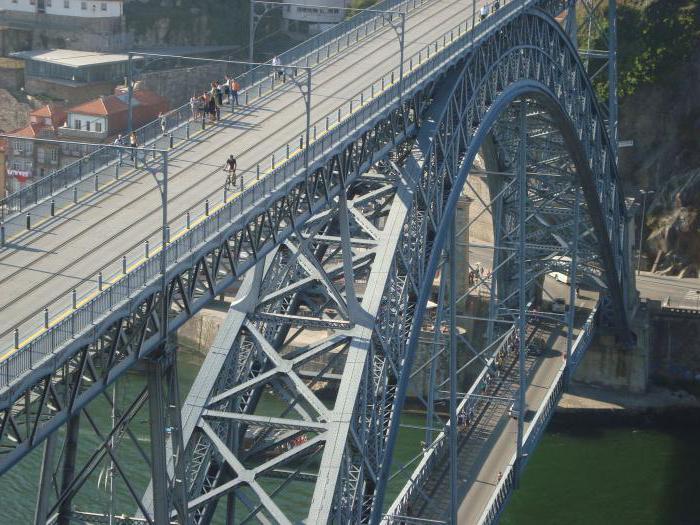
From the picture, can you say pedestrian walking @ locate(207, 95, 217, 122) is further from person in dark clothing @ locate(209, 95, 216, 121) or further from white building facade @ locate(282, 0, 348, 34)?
white building facade @ locate(282, 0, 348, 34)

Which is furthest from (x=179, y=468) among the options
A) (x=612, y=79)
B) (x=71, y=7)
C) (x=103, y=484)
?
(x=71, y=7)

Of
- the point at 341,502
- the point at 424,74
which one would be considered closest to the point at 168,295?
the point at 341,502

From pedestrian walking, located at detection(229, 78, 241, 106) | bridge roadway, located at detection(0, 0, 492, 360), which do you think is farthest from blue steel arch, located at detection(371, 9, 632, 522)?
pedestrian walking, located at detection(229, 78, 241, 106)

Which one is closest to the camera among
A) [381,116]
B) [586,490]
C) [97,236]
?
[97,236]

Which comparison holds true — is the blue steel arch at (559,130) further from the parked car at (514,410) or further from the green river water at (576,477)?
the parked car at (514,410)

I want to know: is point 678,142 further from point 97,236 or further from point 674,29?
point 97,236

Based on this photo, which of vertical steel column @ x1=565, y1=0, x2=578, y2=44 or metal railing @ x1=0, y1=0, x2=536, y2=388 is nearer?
metal railing @ x1=0, y1=0, x2=536, y2=388

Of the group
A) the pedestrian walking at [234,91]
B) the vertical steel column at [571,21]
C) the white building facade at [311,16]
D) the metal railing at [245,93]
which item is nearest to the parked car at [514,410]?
the vertical steel column at [571,21]
